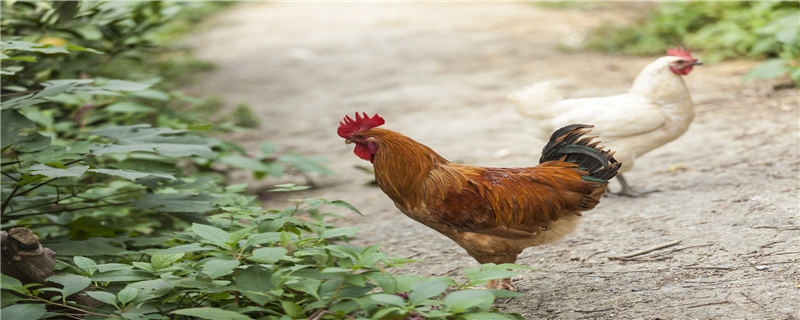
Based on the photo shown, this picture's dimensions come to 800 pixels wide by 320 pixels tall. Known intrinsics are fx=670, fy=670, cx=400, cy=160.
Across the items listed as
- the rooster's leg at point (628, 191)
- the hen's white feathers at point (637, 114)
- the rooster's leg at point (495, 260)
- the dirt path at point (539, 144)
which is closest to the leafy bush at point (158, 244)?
the rooster's leg at point (495, 260)

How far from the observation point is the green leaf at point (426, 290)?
2.15m

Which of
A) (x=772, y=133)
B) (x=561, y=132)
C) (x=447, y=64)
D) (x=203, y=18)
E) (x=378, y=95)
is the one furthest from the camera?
(x=203, y=18)

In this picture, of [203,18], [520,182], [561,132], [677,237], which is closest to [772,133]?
[677,237]

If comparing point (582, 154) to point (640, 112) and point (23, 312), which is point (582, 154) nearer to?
point (640, 112)

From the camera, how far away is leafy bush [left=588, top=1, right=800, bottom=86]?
6.46 m

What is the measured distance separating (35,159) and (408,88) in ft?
19.1

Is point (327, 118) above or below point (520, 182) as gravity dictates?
Result: below

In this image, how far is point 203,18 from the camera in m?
15.1

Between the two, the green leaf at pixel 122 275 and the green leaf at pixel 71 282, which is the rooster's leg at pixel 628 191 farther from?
the green leaf at pixel 71 282

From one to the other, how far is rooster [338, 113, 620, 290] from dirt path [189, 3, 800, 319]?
0.31 m

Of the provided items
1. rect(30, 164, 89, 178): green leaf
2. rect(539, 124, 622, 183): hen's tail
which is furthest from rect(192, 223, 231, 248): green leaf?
rect(539, 124, 622, 183): hen's tail

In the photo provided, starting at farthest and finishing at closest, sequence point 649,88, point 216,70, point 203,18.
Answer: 1. point 203,18
2. point 216,70
3. point 649,88

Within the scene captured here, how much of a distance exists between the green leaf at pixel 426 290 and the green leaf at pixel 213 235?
2.34 feet

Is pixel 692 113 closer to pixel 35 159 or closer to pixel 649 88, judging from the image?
pixel 649 88
